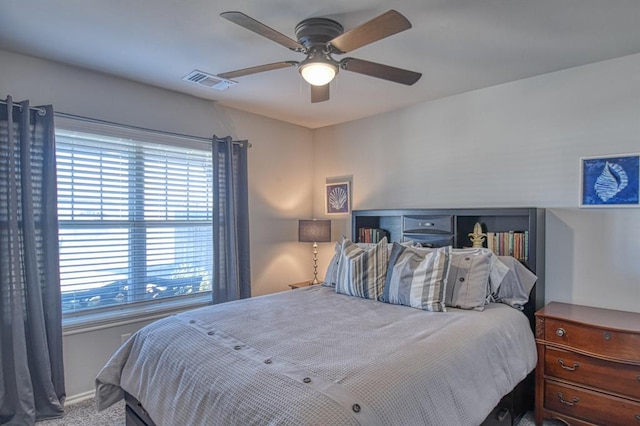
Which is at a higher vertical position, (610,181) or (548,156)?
(548,156)

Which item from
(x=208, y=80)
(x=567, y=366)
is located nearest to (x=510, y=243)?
(x=567, y=366)

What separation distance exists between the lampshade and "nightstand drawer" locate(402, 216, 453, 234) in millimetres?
911

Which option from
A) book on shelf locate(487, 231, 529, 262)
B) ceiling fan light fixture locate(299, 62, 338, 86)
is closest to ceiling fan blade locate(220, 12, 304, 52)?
ceiling fan light fixture locate(299, 62, 338, 86)

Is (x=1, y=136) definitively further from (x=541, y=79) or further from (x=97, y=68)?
(x=541, y=79)

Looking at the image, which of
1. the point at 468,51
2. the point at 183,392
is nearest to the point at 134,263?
the point at 183,392

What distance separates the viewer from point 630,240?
7.94ft

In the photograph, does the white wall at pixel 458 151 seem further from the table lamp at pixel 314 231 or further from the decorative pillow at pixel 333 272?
the decorative pillow at pixel 333 272

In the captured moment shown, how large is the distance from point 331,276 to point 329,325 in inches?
40.6

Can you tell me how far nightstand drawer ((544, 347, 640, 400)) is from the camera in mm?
2080

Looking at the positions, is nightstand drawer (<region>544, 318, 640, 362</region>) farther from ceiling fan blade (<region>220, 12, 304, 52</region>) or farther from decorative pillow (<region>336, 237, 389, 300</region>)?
ceiling fan blade (<region>220, 12, 304, 52</region>)

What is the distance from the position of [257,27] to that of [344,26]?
651mm

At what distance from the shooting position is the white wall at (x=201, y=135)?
262 cm

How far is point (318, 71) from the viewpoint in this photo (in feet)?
6.41

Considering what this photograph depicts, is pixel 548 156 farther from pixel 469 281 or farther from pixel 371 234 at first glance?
pixel 371 234
